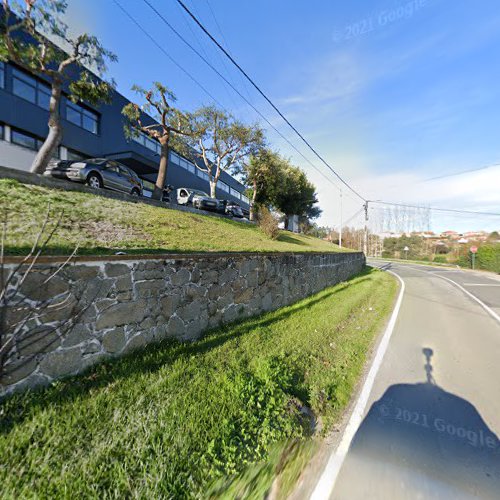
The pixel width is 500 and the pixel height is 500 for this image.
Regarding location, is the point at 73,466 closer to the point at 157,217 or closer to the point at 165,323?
the point at 165,323

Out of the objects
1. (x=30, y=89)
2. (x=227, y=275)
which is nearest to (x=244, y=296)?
(x=227, y=275)

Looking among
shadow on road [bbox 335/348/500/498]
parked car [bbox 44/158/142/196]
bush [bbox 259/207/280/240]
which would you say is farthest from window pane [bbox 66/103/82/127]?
shadow on road [bbox 335/348/500/498]

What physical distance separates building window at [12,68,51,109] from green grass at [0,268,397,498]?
19073 mm

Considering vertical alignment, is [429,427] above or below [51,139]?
below

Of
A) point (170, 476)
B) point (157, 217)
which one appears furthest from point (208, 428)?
point (157, 217)

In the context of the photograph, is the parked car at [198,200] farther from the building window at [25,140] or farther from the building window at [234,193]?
the building window at [234,193]

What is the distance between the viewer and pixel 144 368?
3.16 metres

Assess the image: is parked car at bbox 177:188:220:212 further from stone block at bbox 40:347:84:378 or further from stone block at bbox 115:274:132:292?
stone block at bbox 40:347:84:378

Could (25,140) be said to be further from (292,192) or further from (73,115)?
(292,192)

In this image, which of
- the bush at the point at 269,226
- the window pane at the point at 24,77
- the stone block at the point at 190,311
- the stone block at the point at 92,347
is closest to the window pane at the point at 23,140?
the window pane at the point at 24,77

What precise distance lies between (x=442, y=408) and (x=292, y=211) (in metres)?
27.4

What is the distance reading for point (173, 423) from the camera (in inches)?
91.5

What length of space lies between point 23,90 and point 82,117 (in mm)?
3324

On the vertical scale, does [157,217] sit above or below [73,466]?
above
